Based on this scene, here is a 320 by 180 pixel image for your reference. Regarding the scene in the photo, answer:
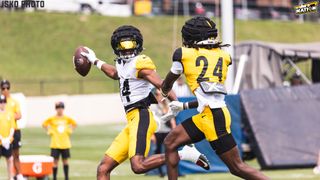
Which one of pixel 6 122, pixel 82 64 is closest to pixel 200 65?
pixel 82 64

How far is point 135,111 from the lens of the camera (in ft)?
34.2

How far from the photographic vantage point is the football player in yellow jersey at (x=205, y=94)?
32.0 ft

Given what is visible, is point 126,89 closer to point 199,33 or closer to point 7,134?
point 199,33

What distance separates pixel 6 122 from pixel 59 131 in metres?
1.12

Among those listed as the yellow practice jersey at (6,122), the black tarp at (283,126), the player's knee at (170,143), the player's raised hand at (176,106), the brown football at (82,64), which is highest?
the brown football at (82,64)

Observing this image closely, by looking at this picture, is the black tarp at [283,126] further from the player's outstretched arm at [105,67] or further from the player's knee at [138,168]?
the player's knee at [138,168]

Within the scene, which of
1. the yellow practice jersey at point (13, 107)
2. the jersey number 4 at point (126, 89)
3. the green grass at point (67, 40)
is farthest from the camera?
the green grass at point (67, 40)

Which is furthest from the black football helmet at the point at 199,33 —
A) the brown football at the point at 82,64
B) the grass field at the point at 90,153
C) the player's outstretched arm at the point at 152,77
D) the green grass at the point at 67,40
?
the green grass at the point at 67,40

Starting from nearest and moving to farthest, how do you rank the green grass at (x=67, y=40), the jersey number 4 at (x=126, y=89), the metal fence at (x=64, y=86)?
the jersey number 4 at (x=126, y=89) < the metal fence at (x=64, y=86) < the green grass at (x=67, y=40)

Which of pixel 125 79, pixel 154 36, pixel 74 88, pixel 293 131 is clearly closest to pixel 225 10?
pixel 293 131

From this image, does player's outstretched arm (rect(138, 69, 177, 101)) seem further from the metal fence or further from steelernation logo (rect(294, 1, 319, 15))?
the metal fence

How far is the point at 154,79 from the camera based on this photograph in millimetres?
10258

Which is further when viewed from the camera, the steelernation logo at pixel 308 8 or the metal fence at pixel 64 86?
the metal fence at pixel 64 86

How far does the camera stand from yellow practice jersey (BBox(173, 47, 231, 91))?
9.76 metres
